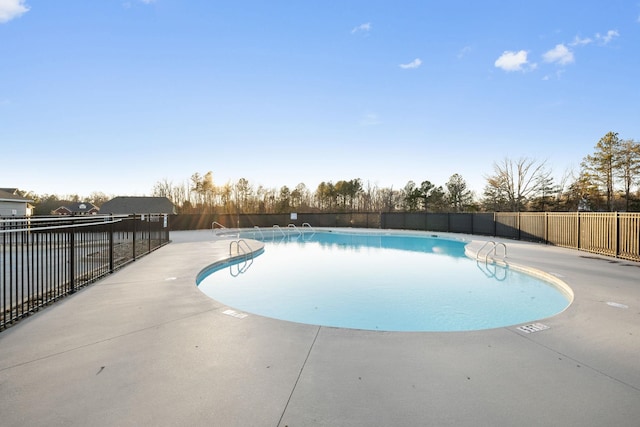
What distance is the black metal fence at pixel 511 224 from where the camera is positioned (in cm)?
788

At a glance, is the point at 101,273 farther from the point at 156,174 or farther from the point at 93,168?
the point at 156,174

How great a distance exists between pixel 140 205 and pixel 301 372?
1351 inches

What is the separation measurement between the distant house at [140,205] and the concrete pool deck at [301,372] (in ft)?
97.7

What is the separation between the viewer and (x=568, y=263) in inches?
278

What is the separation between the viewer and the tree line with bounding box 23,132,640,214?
1000 inches

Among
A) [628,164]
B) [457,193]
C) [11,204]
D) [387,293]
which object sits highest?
[628,164]

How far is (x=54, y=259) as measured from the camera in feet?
12.8

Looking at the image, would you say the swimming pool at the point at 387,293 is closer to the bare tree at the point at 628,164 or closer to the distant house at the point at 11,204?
the distant house at the point at 11,204

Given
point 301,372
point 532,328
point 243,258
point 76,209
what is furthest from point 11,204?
point 532,328

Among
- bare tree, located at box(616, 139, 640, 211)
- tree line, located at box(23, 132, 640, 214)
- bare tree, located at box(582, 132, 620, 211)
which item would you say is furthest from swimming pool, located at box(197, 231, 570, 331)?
bare tree, located at box(582, 132, 620, 211)

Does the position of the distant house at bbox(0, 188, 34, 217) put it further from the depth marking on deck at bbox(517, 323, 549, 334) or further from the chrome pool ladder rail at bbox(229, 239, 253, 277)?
the depth marking on deck at bbox(517, 323, 549, 334)

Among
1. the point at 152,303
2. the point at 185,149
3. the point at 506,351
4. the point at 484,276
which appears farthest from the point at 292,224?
the point at 506,351

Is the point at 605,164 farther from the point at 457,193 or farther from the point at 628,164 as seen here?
the point at 457,193

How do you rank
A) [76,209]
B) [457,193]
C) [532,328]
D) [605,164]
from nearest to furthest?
[532,328]
[605,164]
[457,193]
[76,209]
